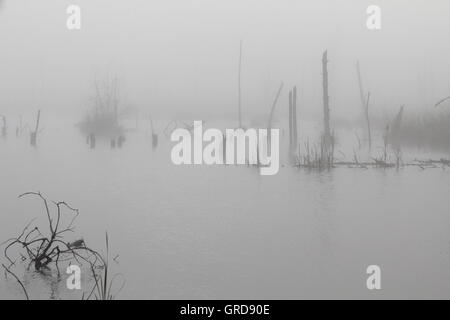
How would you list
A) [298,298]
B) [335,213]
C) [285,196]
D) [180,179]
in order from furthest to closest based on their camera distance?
[180,179], [285,196], [335,213], [298,298]

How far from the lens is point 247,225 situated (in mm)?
7871

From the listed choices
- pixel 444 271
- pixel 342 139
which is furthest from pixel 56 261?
pixel 342 139

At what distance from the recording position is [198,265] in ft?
19.3

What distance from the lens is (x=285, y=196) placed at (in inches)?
401

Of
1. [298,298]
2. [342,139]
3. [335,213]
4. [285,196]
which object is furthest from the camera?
[342,139]

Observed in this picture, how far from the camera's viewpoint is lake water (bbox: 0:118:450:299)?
5316mm

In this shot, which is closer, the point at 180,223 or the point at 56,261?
the point at 56,261

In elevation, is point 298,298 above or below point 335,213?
below

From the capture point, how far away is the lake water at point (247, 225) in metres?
5.32

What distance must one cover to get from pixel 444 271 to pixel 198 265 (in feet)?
7.97

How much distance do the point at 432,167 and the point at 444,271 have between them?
8202mm
